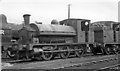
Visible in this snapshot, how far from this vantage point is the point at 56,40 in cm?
1416

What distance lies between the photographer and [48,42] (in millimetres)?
13891

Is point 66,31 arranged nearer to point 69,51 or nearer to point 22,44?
point 69,51

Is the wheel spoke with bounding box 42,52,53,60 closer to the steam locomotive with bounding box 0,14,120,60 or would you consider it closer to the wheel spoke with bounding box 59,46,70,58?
the steam locomotive with bounding box 0,14,120,60

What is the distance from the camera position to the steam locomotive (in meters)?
12.8

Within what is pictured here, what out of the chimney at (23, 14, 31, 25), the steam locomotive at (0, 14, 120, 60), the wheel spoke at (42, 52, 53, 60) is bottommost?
the wheel spoke at (42, 52, 53, 60)

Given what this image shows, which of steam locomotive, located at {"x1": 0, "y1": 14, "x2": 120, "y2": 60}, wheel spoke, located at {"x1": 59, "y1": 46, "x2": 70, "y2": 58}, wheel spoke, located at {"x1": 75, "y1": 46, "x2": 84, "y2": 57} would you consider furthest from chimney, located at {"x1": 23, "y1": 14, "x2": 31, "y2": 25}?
wheel spoke, located at {"x1": 75, "y1": 46, "x2": 84, "y2": 57}

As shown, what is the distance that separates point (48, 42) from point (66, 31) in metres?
1.80

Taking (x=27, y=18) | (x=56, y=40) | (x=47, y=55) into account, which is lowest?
(x=47, y=55)

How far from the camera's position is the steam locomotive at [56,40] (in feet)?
→ 41.8

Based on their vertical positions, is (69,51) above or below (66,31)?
below

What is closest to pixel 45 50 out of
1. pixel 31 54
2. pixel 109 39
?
pixel 31 54

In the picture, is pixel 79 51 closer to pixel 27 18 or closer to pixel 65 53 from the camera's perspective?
pixel 65 53

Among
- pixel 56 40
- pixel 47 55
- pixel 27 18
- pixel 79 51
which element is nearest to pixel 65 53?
pixel 56 40

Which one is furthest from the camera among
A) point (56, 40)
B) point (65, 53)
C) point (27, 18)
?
point (56, 40)
